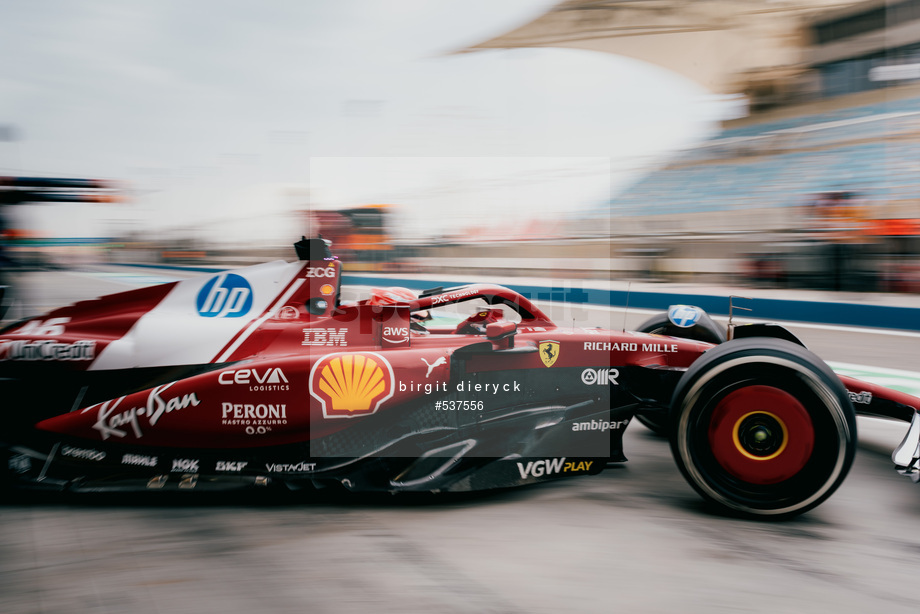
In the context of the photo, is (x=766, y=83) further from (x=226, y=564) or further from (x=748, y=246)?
(x=226, y=564)

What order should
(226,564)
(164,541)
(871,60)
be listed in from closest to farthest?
1. (226,564)
2. (164,541)
3. (871,60)

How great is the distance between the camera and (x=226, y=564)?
2215 millimetres

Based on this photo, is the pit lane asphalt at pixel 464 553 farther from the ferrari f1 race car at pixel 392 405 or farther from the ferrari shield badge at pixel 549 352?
the ferrari shield badge at pixel 549 352

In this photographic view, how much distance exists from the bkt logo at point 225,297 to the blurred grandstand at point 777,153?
8.22m

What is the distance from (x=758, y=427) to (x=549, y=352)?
0.95 meters

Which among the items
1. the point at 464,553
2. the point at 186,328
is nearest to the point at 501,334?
the point at 464,553

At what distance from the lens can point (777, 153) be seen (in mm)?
17266

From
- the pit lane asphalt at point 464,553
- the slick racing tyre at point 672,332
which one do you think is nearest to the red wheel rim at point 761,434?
the pit lane asphalt at point 464,553

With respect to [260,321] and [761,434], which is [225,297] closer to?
[260,321]

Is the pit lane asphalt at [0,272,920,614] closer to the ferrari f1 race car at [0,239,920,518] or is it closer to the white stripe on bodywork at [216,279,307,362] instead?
the ferrari f1 race car at [0,239,920,518]

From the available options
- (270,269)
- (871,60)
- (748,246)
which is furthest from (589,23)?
(270,269)

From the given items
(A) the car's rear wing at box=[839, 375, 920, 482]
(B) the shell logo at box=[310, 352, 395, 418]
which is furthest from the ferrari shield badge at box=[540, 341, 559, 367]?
(A) the car's rear wing at box=[839, 375, 920, 482]

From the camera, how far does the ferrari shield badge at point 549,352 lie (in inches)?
119

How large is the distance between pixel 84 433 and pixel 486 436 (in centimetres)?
176
